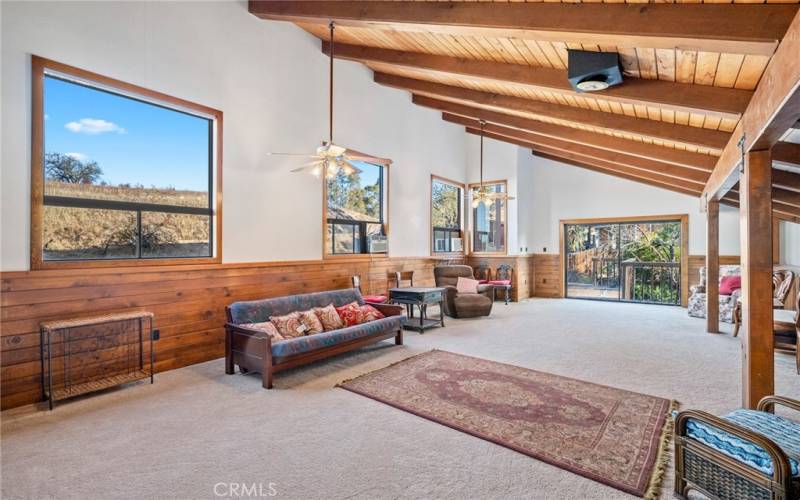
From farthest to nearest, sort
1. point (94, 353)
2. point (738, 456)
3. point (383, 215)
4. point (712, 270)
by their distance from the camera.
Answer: point (383, 215) < point (712, 270) < point (94, 353) < point (738, 456)

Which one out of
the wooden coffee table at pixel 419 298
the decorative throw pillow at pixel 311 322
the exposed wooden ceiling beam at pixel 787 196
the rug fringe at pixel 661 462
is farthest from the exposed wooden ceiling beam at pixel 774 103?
the decorative throw pillow at pixel 311 322

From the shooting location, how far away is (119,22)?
3906 mm

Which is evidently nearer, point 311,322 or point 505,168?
point 311,322

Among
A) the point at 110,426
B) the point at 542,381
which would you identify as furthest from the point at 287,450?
the point at 542,381

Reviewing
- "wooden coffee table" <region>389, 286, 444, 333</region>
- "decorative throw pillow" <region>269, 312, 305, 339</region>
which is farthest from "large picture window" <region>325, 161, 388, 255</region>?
"decorative throw pillow" <region>269, 312, 305, 339</region>

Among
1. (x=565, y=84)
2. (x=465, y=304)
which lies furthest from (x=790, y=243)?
(x=565, y=84)

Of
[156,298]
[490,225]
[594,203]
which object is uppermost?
[594,203]

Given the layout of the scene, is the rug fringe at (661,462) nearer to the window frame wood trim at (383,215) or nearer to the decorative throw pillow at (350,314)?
the decorative throw pillow at (350,314)

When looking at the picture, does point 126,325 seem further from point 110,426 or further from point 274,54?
point 274,54

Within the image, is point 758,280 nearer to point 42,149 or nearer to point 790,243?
point 42,149

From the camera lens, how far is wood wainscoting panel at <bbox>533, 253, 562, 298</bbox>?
10422 millimetres

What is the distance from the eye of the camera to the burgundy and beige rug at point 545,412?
2.44 metres

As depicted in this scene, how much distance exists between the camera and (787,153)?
386cm

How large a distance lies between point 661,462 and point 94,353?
16.2ft
